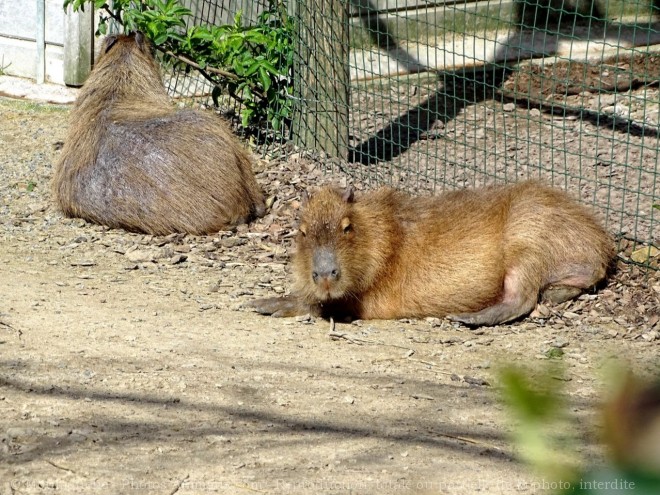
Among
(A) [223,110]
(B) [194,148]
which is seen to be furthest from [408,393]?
(A) [223,110]

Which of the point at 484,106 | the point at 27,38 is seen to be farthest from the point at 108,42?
the point at 484,106

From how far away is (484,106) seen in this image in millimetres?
6125

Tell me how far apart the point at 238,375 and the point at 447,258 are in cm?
138

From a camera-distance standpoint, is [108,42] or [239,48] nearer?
[239,48]

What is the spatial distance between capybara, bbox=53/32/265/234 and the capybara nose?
144 centimetres

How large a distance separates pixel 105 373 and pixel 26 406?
1.34 ft

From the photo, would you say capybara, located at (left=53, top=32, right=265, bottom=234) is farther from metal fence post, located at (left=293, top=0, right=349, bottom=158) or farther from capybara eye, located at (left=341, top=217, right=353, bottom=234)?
capybara eye, located at (left=341, top=217, right=353, bottom=234)

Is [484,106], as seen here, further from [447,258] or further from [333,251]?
[333,251]

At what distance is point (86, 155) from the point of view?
5.71 meters

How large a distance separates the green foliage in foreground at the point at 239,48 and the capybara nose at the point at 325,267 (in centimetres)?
243

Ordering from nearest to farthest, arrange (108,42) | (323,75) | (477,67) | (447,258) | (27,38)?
1. (447,258)
2. (323,75)
3. (108,42)
4. (477,67)
5. (27,38)

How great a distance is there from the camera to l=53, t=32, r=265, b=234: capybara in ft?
18.0

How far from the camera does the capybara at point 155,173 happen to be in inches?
215

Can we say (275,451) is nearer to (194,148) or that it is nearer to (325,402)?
(325,402)
